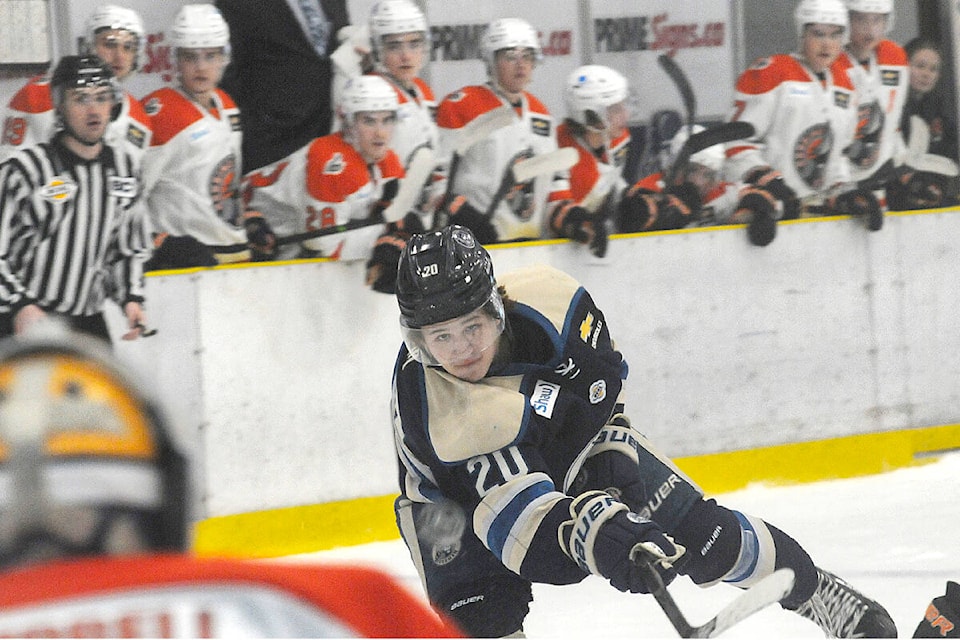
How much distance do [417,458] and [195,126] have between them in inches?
97.6

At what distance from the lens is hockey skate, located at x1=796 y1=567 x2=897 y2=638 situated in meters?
2.59

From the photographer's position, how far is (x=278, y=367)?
452 cm

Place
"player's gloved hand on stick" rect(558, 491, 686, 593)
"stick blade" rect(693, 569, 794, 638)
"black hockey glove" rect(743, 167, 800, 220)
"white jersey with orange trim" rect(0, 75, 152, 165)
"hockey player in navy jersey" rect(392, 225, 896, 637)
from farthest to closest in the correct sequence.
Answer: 1. "black hockey glove" rect(743, 167, 800, 220)
2. "white jersey with orange trim" rect(0, 75, 152, 165)
3. "hockey player in navy jersey" rect(392, 225, 896, 637)
4. "player's gloved hand on stick" rect(558, 491, 686, 593)
5. "stick blade" rect(693, 569, 794, 638)

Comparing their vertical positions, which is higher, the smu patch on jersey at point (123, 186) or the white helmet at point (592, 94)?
the white helmet at point (592, 94)

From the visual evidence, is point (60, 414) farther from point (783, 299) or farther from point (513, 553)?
point (783, 299)

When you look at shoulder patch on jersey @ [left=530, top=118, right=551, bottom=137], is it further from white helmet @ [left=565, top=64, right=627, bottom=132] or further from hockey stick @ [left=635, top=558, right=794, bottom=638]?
hockey stick @ [left=635, top=558, right=794, bottom=638]

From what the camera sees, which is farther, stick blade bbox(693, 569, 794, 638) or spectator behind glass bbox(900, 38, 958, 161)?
spectator behind glass bbox(900, 38, 958, 161)

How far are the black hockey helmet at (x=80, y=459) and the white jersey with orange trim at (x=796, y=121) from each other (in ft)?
15.8

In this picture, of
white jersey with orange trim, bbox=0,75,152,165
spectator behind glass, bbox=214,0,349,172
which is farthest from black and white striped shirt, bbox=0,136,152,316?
spectator behind glass, bbox=214,0,349,172

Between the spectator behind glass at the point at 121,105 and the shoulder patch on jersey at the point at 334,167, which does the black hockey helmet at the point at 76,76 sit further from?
the shoulder patch on jersey at the point at 334,167

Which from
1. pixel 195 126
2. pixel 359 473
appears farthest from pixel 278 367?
pixel 195 126

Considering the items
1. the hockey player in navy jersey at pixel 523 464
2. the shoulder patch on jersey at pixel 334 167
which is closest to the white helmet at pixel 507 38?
the shoulder patch on jersey at pixel 334 167

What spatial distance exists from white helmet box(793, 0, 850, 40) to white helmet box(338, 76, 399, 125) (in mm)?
1921

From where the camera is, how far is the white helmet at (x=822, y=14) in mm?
5926
